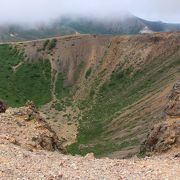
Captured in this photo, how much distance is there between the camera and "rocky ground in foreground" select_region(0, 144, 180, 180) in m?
Result: 15.4

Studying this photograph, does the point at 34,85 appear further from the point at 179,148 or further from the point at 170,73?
the point at 179,148

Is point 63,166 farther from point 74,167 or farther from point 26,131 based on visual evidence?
point 26,131

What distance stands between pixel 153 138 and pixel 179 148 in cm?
405

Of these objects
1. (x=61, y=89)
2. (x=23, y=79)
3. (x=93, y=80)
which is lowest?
(x=23, y=79)

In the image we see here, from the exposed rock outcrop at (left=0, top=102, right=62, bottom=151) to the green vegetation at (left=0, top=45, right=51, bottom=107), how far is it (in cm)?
4689

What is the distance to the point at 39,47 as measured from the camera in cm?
9138

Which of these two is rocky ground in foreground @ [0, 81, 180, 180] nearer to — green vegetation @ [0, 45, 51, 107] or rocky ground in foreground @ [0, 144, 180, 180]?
rocky ground in foreground @ [0, 144, 180, 180]

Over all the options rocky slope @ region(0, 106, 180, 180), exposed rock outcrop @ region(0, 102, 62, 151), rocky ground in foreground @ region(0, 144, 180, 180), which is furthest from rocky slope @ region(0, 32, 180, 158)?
rocky ground in foreground @ region(0, 144, 180, 180)

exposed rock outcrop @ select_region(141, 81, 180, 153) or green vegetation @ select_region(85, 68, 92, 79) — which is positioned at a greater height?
exposed rock outcrop @ select_region(141, 81, 180, 153)

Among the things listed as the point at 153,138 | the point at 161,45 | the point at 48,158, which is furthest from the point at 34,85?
the point at 48,158

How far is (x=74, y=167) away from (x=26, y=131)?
6688 mm

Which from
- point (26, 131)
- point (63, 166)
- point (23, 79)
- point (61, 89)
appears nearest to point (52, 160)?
point (63, 166)

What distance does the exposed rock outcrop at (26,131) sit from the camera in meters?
21.2

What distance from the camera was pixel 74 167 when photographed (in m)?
16.9
